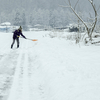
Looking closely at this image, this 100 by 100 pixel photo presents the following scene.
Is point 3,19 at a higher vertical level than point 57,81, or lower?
higher

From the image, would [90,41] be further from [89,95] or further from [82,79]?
[89,95]

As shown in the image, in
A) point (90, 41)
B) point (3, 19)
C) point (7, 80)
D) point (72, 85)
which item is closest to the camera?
point (72, 85)

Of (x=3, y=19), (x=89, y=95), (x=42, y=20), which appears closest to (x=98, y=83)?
(x=89, y=95)

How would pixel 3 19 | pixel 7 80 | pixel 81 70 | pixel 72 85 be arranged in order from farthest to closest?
pixel 3 19
pixel 81 70
pixel 7 80
pixel 72 85

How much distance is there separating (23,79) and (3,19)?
116 meters

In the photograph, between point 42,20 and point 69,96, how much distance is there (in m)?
97.0

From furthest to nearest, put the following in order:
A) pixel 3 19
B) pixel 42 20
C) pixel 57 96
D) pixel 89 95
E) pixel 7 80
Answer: pixel 3 19 < pixel 42 20 < pixel 7 80 < pixel 57 96 < pixel 89 95

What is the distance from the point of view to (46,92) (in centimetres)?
389

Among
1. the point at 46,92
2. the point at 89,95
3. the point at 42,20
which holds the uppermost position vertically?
the point at 42,20

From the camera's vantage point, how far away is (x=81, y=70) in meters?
5.13

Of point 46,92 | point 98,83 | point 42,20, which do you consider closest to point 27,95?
point 46,92

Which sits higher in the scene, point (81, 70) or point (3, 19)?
point (3, 19)

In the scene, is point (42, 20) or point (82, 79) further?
→ point (42, 20)

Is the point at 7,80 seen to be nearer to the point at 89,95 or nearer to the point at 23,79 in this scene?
the point at 23,79
